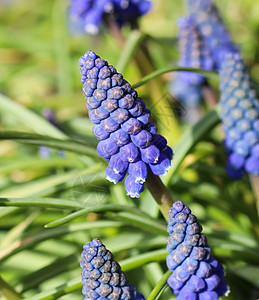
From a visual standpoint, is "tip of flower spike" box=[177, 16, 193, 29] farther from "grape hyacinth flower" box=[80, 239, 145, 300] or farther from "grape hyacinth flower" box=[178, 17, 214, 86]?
"grape hyacinth flower" box=[80, 239, 145, 300]

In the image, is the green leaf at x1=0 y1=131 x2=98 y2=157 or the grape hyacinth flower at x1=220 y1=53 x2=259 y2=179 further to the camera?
the grape hyacinth flower at x1=220 y1=53 x2=259 y2=179

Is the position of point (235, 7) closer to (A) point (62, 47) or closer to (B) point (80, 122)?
(A) point (62, 47)

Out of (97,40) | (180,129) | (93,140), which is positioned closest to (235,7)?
(97,40)

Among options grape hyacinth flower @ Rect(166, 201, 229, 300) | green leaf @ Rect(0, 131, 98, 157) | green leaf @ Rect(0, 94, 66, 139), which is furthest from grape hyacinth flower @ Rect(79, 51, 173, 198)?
green leaf @ Rect(0, 94, 66, 139)

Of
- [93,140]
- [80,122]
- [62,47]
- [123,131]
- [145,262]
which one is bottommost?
[145,262]

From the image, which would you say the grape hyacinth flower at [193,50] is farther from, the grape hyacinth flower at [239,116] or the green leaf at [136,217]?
the green leaf at [136,217]

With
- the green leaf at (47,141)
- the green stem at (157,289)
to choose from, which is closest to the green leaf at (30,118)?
the green leaf at (47,141)

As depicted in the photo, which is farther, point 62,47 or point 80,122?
point 62,47
